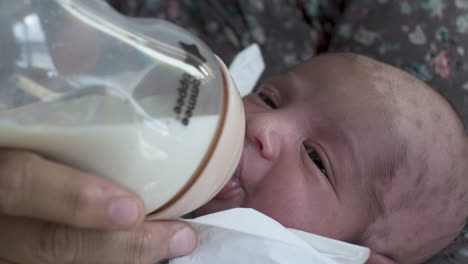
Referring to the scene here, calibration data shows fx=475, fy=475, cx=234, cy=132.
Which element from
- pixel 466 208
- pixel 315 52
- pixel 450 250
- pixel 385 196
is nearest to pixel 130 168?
pixel 385 196

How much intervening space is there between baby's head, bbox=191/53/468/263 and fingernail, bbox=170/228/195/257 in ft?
1.08

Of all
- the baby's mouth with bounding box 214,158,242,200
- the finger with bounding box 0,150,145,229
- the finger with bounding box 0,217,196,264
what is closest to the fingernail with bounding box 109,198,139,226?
the finger with bounding box 0,150,145,229

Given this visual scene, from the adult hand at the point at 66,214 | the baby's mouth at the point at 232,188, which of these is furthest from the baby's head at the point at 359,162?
the adult hand at the point at 66,214

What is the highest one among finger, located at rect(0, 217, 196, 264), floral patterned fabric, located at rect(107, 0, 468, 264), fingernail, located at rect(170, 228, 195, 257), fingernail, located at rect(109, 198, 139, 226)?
fingernail, located at rect(109, 198, 139, 226)

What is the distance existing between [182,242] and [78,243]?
190 mm

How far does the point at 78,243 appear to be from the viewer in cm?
85

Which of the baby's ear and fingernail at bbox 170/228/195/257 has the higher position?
fingernail at bbox 170/228/195/257

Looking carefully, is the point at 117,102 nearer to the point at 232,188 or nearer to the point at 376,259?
the point at 232,188

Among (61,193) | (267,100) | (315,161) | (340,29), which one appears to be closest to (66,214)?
(61,193)

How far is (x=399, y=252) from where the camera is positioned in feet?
4.78

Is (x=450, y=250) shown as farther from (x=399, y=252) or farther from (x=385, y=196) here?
(x=385, y=196)

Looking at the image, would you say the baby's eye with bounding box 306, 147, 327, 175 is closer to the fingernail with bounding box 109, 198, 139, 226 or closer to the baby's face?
the baby's face

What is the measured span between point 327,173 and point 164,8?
1.13 m

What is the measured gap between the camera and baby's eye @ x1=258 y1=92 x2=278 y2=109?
151 centimetres
